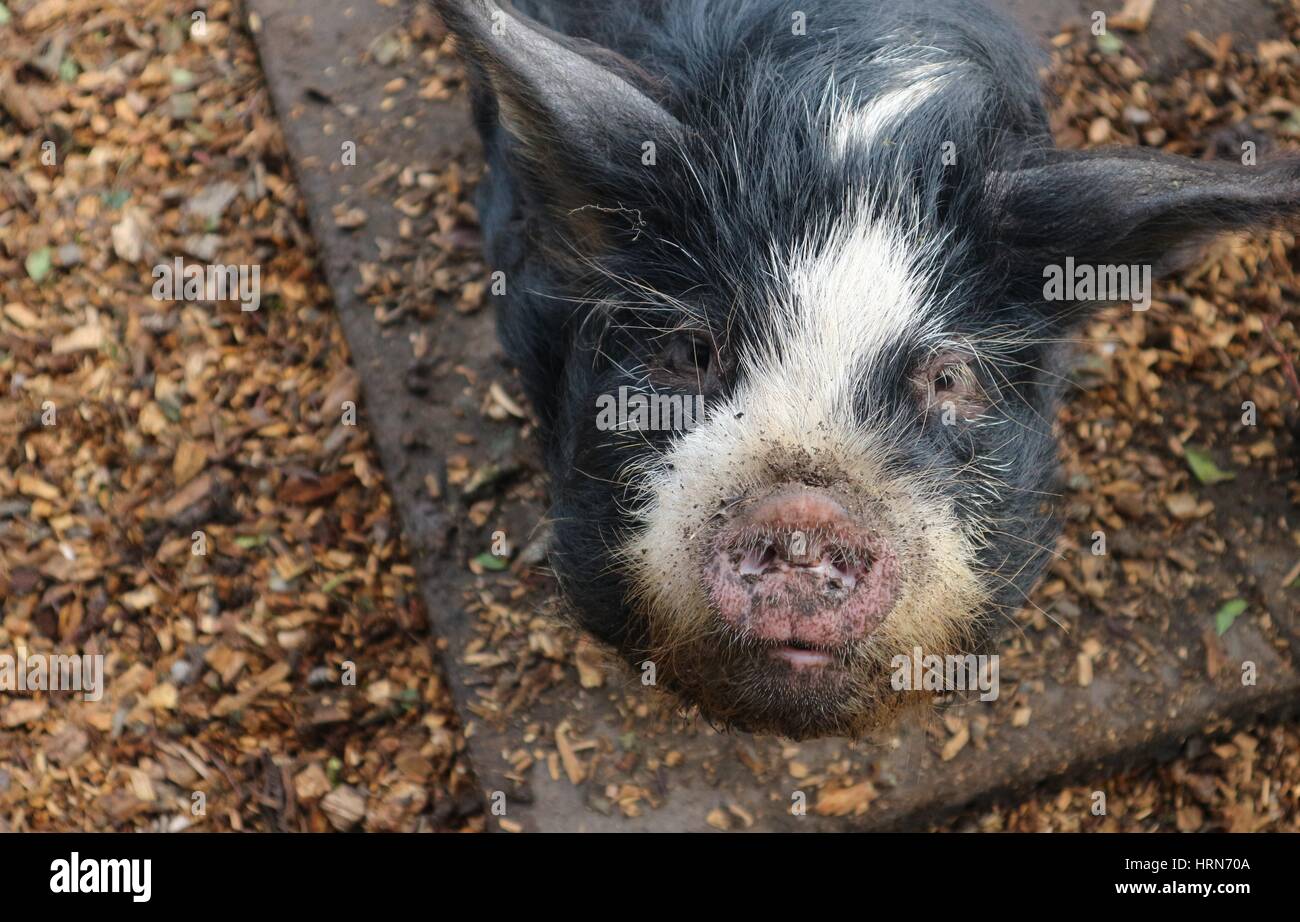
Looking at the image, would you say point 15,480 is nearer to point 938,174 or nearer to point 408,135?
point 408,135

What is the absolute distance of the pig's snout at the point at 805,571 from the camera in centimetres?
254

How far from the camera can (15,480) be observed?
174 inches

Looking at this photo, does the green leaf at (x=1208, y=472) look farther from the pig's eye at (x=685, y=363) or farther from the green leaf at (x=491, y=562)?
the green leaf at (x=491, y=562)

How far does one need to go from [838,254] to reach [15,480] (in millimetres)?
3401

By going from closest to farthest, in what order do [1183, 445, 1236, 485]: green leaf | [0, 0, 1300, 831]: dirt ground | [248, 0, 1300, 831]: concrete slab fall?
[248, 0, 1300, 831]: concrete slab, [0, 0, 1300, 831]: dirt ground, [1183, 445, 1236, 485]: green leaf

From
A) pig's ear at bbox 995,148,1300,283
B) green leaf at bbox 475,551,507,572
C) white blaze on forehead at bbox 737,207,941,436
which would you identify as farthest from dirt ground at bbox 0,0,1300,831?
white blaze on forehead at bbox 737,207,941,436

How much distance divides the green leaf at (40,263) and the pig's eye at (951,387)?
3689 mm

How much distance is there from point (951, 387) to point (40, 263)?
378 cm

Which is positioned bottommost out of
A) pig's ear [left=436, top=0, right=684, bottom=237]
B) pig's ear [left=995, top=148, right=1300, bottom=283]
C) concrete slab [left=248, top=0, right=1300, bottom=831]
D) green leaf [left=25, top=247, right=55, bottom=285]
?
concrete slab [left=248, top=0, right=1300, bottom=831]

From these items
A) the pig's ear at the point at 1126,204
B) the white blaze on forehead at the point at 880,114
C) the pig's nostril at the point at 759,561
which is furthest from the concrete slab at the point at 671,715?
the white blaze on forehead at the point at 880,114

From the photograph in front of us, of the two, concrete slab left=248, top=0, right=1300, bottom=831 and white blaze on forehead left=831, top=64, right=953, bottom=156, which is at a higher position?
white blaze on forehead left=831, top=64, right=953, bottom=156

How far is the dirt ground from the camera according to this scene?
411 cm

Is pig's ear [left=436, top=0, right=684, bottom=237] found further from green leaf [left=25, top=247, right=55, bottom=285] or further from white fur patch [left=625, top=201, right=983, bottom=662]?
green leaf [left=25, top=247, right=55, bottom=285]

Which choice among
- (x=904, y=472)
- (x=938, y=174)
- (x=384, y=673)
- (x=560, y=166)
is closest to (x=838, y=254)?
(x=938, y=174)
